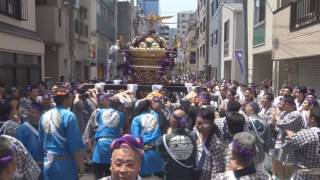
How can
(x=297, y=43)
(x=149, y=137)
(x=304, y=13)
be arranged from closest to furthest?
(x=149, y=137), (x=304, y=13), (x=297, y=43)

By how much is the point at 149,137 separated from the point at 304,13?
11213 mm

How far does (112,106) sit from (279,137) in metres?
2.86

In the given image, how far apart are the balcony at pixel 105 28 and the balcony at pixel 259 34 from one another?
2067 centimetres

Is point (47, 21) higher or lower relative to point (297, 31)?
higher

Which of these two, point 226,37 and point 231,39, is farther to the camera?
point 226,37

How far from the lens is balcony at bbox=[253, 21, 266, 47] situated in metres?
23.0

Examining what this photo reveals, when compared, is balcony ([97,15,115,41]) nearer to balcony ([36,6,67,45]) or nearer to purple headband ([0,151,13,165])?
balcony ([36,6,67,45])

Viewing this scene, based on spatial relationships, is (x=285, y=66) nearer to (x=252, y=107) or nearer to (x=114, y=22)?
(x=252, y=107)

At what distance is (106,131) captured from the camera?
7.21 meters

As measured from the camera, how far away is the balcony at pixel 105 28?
43928 mm

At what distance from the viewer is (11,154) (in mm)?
3088

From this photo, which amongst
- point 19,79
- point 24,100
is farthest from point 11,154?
point 19,79

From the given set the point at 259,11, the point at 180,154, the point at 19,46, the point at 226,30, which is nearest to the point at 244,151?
the point at 180,154

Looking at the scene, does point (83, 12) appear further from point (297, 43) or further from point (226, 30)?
point (297, 43)
